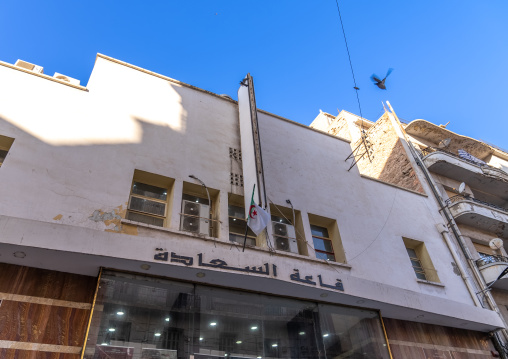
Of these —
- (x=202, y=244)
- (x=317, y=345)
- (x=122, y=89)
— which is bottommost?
(x=317, y=345)

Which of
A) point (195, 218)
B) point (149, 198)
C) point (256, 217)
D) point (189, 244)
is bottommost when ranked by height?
point (189, 244)

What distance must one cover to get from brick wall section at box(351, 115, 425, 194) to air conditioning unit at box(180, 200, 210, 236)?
1112 centimetres

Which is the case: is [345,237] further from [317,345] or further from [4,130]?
[4,130]

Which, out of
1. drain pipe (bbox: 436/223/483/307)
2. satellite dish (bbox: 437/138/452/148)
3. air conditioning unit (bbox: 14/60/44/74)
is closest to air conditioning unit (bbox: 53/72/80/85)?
air conditioning unit (bbox: 14/60/44/74)

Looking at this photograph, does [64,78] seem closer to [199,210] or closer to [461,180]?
[199,210]

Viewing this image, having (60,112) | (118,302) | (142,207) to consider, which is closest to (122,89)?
(60,112)

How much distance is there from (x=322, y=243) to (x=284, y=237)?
5.44 ft

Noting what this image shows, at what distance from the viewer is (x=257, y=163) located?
399 inches

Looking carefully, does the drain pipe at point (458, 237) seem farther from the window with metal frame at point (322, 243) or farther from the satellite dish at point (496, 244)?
the window with metal frame at point (322, 243)

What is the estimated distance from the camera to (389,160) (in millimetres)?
19594

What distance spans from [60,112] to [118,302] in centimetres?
523

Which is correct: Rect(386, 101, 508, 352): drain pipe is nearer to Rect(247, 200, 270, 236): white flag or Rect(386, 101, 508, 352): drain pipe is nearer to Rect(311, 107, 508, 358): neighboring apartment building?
Rect(311, 107, 508, 358): neighboring apartment building

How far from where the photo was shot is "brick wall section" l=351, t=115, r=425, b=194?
17.7m

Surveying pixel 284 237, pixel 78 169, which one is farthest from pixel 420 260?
pixel 78 169
